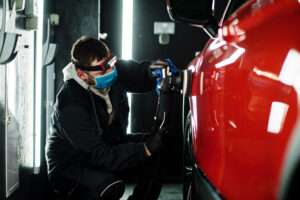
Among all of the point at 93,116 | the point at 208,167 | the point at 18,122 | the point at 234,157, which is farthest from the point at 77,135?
the point at 234,157

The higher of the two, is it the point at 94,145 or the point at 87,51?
the point at 87,51

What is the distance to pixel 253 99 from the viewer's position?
42.7 inches

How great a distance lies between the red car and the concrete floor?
2.41 m

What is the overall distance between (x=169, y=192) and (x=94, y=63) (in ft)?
5.66

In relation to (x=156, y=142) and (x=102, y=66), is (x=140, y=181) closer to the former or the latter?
(x=156, y=142)

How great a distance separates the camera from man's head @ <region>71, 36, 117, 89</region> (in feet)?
9.31

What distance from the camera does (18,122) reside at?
310cm

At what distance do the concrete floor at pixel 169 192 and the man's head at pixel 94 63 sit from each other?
1369mm

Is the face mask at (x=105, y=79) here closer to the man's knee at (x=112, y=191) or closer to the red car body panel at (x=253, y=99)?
the man's knee at (x=112, y=191)

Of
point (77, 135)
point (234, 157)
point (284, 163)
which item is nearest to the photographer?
point (284, 163)

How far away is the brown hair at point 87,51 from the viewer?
285cm

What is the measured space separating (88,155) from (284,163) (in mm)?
2221

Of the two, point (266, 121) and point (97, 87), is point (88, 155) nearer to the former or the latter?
point (97, 87)

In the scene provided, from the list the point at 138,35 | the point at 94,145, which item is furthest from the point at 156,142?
the point at 138,35
